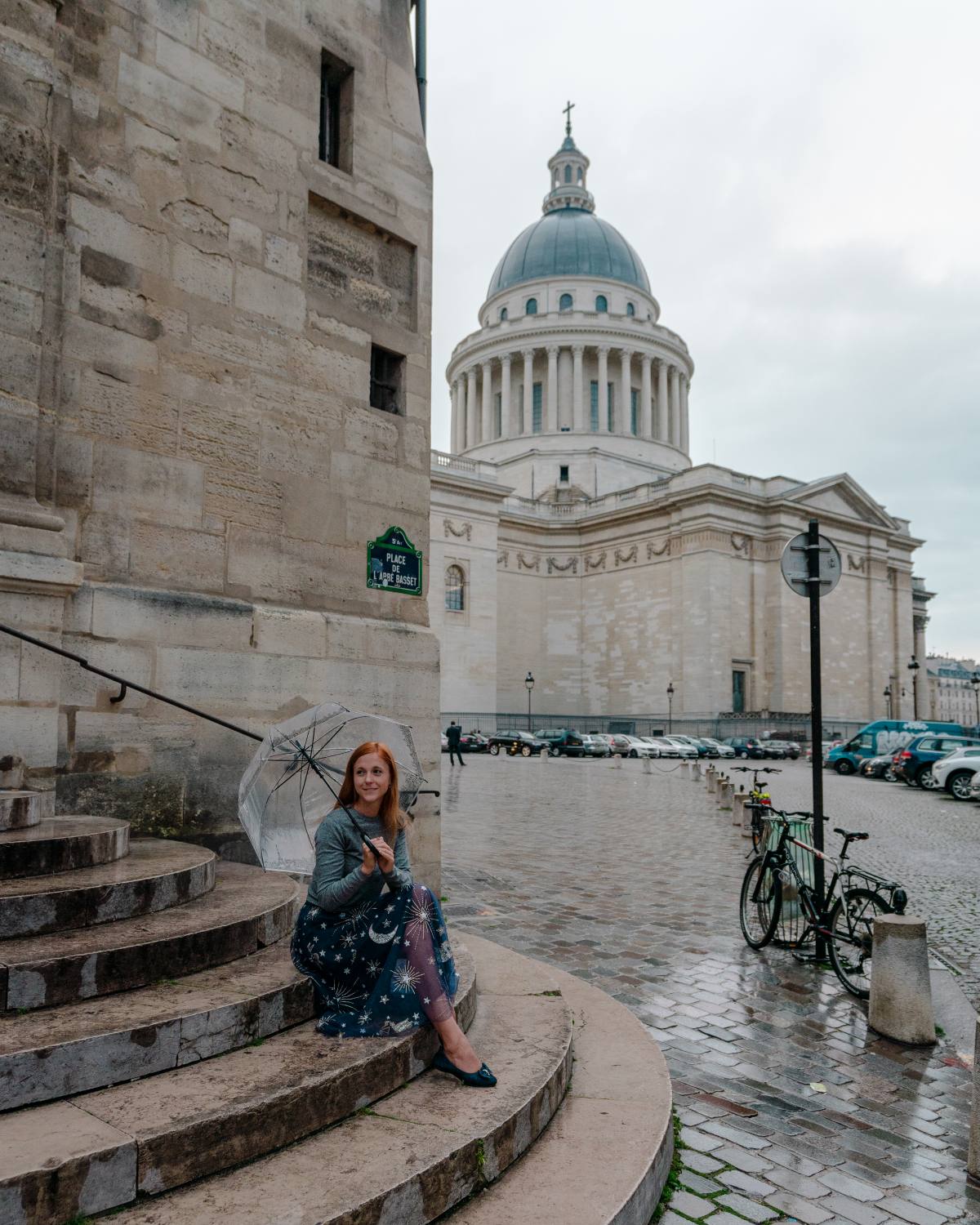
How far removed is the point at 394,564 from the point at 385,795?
14.7 feet

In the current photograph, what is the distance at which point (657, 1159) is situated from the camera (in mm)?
3809

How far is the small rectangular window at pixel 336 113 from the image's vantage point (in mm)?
8742

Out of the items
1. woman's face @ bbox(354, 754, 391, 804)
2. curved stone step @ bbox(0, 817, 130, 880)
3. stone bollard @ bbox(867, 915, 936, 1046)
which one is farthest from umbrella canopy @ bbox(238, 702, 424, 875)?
stone bollard @ bbox(867, 915, 936, 1046)

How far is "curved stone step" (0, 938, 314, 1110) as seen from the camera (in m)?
3.20

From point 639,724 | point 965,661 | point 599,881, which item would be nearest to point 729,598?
point 639,724

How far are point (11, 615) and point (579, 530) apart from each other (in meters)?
57.3

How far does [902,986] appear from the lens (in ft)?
19.2

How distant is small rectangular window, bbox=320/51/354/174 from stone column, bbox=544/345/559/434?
2465 inches

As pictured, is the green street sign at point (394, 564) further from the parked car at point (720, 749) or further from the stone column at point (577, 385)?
the stone column at point (577, 385)

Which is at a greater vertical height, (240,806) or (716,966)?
(240,806)

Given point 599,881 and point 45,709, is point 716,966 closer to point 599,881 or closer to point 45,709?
point 599,881

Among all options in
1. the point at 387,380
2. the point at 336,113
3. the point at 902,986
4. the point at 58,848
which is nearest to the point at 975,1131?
the point at 902,986

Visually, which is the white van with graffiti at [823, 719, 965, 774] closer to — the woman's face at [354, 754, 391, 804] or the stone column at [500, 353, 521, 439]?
the woman's face at [354, 754, 391, 804]

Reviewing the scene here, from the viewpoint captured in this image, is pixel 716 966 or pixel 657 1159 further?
pixel 716 966
